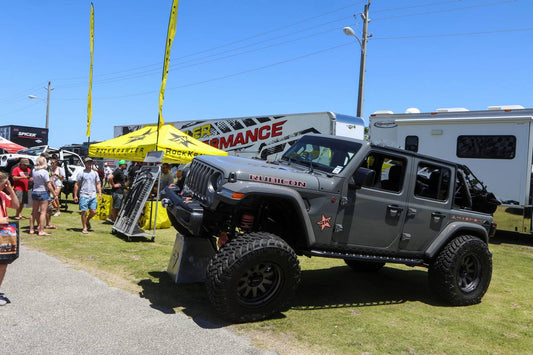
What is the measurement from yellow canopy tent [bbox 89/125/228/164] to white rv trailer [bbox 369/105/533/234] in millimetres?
5025

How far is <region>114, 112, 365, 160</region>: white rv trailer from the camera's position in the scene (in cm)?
1298

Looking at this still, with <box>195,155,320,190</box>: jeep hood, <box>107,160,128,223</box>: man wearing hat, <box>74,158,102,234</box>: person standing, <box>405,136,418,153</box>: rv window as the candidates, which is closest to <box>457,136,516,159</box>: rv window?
<box>405,136,418,153</box>: rv window

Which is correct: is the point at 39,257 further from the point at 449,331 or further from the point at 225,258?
the point at 449,331

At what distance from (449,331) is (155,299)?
338 centimetres

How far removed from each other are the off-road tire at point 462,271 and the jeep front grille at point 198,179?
3.28 meters

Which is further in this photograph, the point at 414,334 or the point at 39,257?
the point at 39,257

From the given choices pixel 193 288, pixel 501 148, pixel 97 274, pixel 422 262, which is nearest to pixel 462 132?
pixel 501 148

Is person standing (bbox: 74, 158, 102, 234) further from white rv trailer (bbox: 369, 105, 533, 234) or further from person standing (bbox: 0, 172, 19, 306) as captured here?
white rv trailer (bbox: 369, 105, 533, 234)

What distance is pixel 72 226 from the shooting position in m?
10.7

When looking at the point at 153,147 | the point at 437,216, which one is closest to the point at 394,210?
the point at 437,216

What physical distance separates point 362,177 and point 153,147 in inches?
292

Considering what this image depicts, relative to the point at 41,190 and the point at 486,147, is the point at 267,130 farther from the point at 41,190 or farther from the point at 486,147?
the point at 41,190

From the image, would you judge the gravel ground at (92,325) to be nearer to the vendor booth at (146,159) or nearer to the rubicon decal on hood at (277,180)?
the rubicon decal on hood at (277,180)

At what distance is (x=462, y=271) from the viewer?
6.14m
